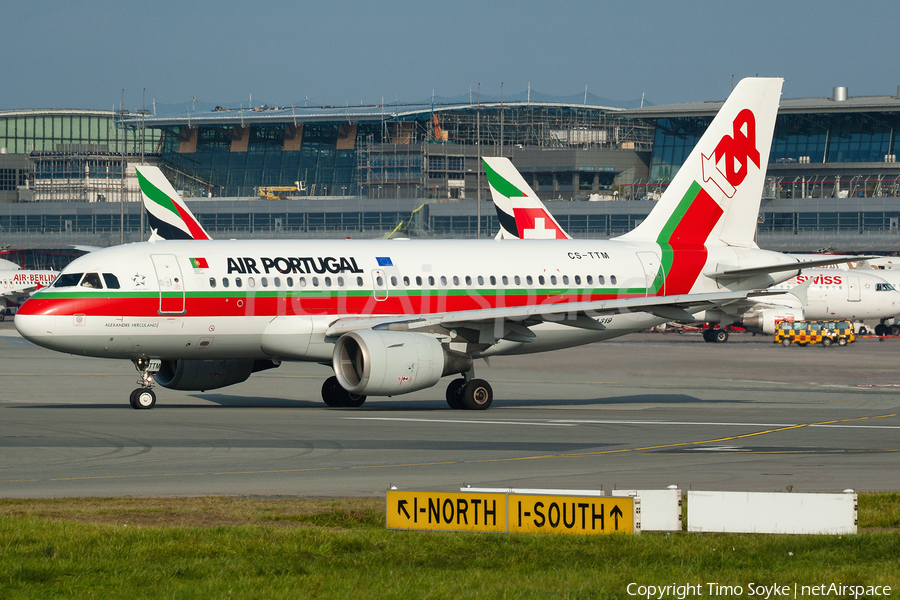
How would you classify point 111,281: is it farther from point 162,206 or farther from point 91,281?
point 162,206

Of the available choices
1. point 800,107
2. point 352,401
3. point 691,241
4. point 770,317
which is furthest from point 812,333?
point 800,107

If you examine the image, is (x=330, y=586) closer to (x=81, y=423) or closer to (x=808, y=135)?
(x=81, y=423)

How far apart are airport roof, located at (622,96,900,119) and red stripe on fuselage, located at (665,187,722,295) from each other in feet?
353

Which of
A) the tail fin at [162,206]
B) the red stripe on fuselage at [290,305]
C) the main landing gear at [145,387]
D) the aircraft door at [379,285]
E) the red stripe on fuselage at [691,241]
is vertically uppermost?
the tail fin at [162,206]

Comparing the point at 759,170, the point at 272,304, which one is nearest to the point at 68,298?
the point at 272,304

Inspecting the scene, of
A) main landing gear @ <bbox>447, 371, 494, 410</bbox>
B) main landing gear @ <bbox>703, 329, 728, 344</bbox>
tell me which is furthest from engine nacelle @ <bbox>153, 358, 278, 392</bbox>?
main landing gear @ <bbox>703, 329, 728, 344</bbox>

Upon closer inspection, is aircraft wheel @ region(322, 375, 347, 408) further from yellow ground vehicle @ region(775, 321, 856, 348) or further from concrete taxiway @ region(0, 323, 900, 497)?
yellow ground vehicle @ region(775, 321, 856, 348)

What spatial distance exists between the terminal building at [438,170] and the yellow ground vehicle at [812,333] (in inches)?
1981

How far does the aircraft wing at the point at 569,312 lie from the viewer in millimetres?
28562


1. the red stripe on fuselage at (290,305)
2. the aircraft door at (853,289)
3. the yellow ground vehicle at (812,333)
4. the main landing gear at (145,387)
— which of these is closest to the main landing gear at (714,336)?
the yellow ground vehicle at (812,333)

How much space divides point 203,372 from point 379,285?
533 cm

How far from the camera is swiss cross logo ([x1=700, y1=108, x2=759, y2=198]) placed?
115 ft

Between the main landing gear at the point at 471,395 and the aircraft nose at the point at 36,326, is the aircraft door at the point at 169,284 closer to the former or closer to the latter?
the aircraft nose at the point at 36,326

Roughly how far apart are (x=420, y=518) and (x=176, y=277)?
18.4 m
